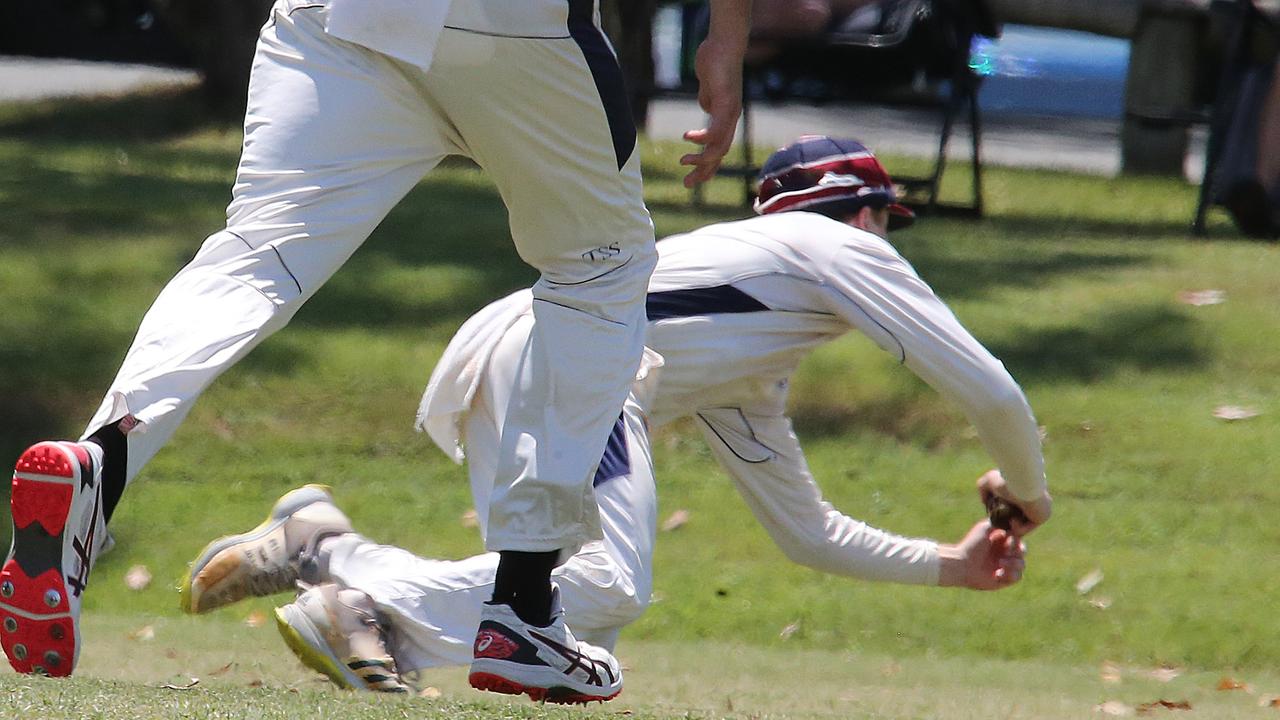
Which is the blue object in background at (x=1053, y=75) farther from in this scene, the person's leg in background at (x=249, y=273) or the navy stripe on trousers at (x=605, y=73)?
Answer: the person's leg in background at (x=249, y=273)

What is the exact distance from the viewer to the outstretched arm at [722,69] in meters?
2.99

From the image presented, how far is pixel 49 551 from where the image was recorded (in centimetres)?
264

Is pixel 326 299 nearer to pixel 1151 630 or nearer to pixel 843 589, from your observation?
pixel 843 589

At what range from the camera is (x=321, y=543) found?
3699mm

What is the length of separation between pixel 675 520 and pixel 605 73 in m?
3.78

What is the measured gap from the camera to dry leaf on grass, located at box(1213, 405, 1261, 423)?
7.08 m

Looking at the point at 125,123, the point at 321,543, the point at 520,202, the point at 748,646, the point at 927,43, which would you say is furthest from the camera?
the point at 927,43

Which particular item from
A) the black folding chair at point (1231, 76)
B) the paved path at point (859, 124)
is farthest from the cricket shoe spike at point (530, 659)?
the paved path at point (859, 124)

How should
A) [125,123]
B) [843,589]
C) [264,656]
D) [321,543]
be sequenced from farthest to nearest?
[125,123], [843,589], [264,656], [321,543]

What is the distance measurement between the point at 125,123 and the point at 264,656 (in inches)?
493

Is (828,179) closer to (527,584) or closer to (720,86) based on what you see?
(720,86)

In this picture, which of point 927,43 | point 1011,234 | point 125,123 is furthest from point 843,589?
point 927,43

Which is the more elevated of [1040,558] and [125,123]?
[1040,558]

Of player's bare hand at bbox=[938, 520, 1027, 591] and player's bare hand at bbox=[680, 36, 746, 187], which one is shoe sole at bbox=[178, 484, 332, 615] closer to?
player's bare hand at bbox=[680, 36, 746, 187]
